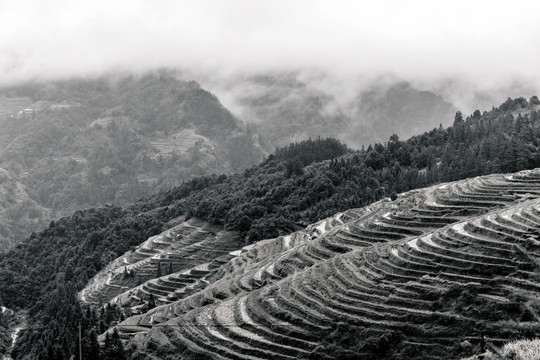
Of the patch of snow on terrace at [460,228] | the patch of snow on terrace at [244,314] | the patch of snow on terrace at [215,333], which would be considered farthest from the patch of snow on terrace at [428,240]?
the patch of snow on terrace at [215,333]

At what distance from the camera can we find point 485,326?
1959 inches

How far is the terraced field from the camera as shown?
2071 inches

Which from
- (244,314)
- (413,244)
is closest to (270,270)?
(244,314)

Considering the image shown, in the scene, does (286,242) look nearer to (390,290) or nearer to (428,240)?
(428,240)

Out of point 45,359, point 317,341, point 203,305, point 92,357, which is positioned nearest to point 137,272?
point 45,359

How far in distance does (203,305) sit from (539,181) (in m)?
45.8

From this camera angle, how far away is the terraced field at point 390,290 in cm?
5259

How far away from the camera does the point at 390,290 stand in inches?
2359

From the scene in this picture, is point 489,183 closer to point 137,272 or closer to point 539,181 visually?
point 539,181

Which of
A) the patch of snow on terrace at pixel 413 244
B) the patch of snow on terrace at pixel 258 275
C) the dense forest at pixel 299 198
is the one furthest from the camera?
the dense forest at pixel 299 198

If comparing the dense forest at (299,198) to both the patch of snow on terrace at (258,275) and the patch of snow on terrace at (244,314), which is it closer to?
the patch of snow on terrace at (258,275)

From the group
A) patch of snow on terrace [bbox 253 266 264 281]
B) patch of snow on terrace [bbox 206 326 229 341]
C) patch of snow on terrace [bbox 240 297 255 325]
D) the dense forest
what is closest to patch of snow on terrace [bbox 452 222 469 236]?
patch of snow on terrace [bbox 240 297 255 325]

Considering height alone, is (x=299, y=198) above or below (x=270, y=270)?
above

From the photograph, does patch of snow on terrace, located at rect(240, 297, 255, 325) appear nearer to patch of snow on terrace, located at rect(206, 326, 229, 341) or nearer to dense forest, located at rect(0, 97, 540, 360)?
patch of snow on terrace, located at rect(206, 326, 229, 341)
